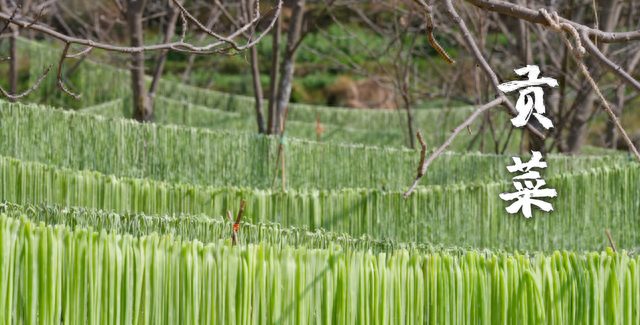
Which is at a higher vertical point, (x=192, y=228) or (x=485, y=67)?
(x=485, y=67)

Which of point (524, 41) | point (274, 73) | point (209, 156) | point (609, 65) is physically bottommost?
point (209, 156)

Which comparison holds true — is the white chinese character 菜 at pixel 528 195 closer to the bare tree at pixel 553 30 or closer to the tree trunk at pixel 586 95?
the bare tree at pixel 553 30

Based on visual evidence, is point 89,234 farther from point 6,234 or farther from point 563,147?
point 563,147

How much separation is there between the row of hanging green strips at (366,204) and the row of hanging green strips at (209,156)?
15.7 inches

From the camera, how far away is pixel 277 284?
123 cm

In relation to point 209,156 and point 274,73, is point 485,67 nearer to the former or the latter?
point 209,156

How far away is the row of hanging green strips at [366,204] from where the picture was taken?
2.21 meters

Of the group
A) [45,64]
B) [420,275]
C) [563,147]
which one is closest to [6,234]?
[420,275]

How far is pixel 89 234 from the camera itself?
3.98ft

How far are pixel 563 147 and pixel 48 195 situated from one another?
13.7 feet

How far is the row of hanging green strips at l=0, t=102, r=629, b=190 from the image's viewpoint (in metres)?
2.84

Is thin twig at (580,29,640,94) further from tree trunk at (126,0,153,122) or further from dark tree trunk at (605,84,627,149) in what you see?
dark tree trunk at (605,84,627,149)

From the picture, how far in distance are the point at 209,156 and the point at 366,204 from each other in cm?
109

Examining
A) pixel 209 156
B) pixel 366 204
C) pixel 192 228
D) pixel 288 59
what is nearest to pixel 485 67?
pixel 192 228
